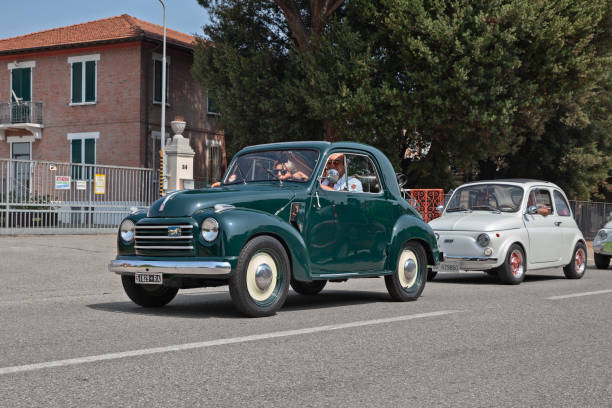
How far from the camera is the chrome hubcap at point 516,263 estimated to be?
13445 mm

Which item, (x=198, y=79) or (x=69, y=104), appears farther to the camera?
(x=69, y=104)

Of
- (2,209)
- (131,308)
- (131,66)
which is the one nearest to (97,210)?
(2,209)

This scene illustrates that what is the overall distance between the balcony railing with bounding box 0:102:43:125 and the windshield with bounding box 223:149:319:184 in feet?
97.1

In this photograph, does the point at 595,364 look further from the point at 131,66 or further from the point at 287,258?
the point at 131,66

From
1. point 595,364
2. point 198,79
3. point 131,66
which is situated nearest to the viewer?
point 595,364

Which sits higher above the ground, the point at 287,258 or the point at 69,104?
the point at 69,104

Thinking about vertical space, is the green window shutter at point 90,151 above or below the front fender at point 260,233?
above

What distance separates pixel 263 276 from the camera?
7.94 m

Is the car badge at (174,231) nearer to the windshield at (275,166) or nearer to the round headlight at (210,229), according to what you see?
the round headlight at (210,229)

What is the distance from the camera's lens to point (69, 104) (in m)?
36.0

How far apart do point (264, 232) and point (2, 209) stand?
1542 cm

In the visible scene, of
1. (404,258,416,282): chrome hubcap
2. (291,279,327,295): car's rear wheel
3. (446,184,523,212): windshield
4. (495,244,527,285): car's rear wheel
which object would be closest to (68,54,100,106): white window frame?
(446,184,523,212): windshield

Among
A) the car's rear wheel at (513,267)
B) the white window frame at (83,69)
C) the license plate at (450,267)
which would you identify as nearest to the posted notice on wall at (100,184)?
the white window frame at (83,69)

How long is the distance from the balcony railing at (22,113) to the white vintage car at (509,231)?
89.0ft
